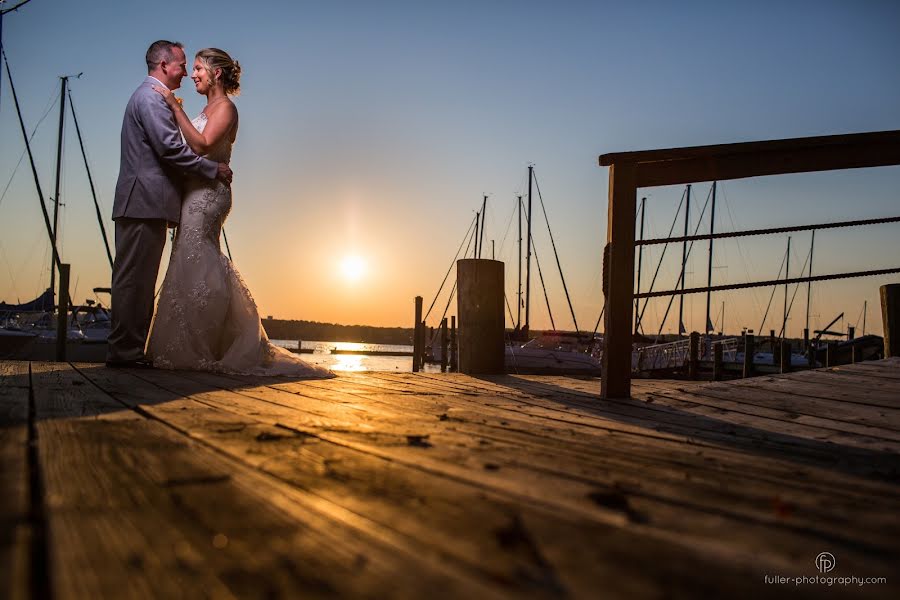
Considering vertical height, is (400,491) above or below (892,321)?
below

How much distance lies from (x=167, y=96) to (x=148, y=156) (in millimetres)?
439

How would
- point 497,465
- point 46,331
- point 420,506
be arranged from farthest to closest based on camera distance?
point 46,331
point 497,465
point 420,506

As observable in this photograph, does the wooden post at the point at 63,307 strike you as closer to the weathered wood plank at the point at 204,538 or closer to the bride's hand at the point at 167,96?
the bride's hand at the point at 167,96

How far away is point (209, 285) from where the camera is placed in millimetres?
4086

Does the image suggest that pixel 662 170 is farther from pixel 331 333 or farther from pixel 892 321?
pixel 331 333

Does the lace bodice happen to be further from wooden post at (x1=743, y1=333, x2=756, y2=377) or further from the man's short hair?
wooden post at (x1=743, y1=333, x2=756, y2=377)

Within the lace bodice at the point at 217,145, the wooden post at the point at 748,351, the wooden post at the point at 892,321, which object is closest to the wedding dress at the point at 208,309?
the lace bodice at the point at 217,145

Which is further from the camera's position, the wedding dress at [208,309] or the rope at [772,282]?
the wedding dress at [208,309]

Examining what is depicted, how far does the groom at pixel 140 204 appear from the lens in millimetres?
3971

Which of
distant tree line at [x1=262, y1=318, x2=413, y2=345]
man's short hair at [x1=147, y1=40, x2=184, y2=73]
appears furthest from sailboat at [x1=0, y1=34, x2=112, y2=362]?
distant tree line at [x1=262, y1=318, x2=413, y2=345]

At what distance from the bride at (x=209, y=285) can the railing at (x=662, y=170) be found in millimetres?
1867

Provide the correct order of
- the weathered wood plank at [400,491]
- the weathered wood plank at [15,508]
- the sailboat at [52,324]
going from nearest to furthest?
the weathered wood plank at [15,508], the weathered wood plank at [400,491], the sailboat at [52,324]

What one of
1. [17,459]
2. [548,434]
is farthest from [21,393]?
[548,434]

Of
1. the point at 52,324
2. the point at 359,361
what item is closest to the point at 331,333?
the point at 359,361
